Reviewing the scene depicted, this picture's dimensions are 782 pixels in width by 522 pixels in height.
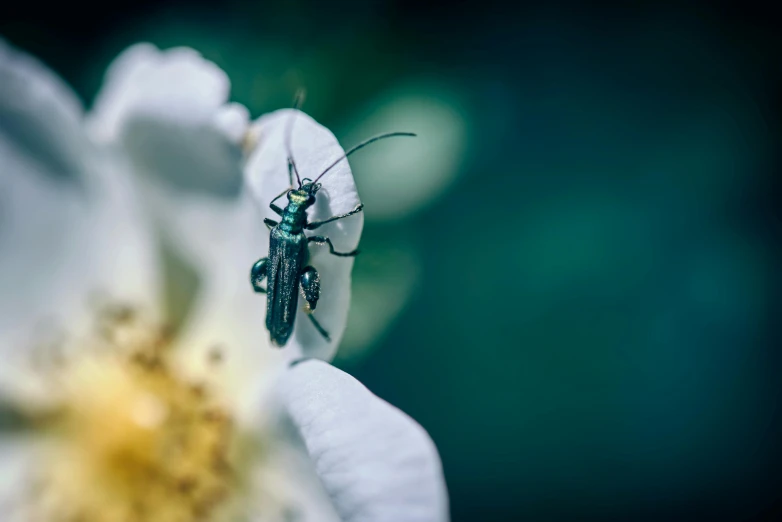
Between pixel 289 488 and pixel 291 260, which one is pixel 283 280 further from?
pixel 289 488

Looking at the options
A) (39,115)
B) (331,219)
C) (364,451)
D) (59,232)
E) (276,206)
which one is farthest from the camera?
(59,232)

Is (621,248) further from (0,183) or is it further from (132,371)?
(0,183)

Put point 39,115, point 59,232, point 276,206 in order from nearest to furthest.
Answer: point 276,206 → point 39,115 → point 59,232

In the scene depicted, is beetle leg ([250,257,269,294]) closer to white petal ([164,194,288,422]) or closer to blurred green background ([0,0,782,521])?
white petal ([164,194,288,422])

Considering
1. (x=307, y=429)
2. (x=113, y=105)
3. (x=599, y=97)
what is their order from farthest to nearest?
1. (x=599, y=97)
2. (x=113, y=105)
3. (x=307, y=429)

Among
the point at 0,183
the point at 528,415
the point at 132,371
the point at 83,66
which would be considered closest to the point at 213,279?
the point at 132,371

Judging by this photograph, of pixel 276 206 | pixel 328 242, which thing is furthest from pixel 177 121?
pixel 328 242

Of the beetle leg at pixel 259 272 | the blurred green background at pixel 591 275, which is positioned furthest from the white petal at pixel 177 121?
the blurred green background at pixel 591 275
